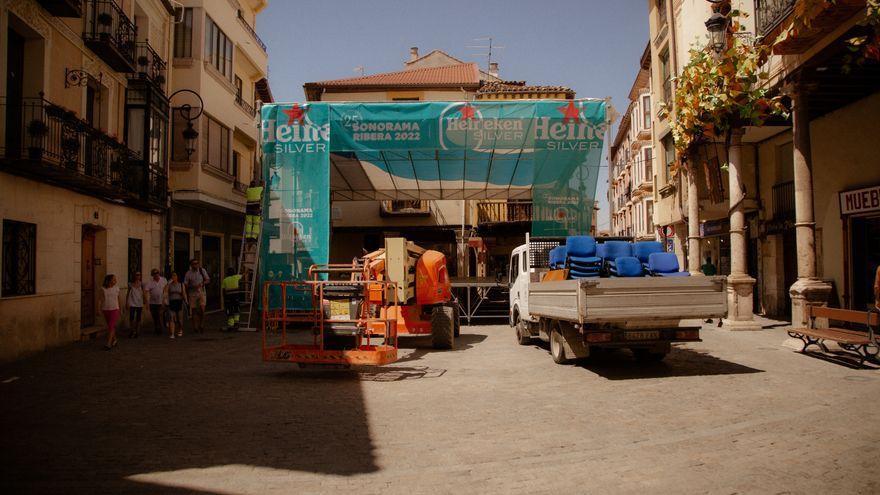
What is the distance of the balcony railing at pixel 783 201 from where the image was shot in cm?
1650

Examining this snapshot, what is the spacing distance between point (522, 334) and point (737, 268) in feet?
19.1

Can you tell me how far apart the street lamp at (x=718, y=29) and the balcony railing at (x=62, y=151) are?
43.9ft

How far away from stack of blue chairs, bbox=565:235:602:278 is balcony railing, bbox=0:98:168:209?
383 inches

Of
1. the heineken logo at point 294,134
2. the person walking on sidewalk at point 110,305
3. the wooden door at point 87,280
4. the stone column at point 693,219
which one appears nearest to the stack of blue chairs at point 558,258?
the stone column at point 693,219

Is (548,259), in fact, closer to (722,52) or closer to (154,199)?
(722,52)

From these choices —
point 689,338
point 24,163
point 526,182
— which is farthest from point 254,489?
point 526,182

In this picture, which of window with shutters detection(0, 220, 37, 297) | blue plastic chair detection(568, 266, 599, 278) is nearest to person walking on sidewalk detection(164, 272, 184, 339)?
window with shutters detection(0, 220, 37, 297)

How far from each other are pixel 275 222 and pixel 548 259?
7516 mm

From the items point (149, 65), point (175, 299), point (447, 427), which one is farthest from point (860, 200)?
point (149, 65)

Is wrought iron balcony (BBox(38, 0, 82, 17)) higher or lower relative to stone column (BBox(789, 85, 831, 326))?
higher

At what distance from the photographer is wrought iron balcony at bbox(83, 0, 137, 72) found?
1394cm

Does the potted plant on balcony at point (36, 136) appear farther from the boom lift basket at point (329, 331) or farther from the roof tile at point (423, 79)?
the roof tile at point (423, 79)

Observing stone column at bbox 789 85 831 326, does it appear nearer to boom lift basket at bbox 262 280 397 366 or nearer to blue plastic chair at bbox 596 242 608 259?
blue plastic chair at bbox 596 242 608 259

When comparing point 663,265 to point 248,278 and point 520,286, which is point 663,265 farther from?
point 248,278
